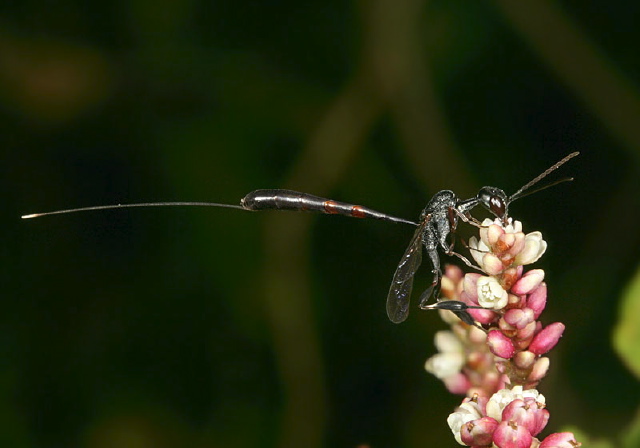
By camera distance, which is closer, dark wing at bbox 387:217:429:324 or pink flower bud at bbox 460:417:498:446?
pink flower bud at bbox 460:417:498:446

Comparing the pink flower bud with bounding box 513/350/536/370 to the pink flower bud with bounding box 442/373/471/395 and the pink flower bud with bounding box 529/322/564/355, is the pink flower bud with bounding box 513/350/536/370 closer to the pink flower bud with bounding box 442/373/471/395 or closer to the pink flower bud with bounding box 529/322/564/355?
the pink flower bud with bounding box 529/322/564/355

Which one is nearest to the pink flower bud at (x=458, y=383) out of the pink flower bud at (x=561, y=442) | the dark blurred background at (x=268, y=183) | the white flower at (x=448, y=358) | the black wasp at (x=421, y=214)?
the white flower at (x=448, y=358)

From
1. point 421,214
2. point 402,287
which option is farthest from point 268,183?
point 402,287

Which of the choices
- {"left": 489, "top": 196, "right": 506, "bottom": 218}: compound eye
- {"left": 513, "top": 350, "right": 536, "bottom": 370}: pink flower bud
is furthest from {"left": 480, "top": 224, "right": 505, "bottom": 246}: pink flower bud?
{"left": 513, "top": 350, "right": 536, "bottom": 370}: pink flower bud

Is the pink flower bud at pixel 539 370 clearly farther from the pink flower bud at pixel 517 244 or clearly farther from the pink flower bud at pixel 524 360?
the pink flower bud at pixel 517 244

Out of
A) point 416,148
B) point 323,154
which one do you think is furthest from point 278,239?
point 416,148

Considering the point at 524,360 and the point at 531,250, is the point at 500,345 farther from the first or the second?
the point at 531,250

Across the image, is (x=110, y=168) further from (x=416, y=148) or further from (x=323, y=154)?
(x=416, y=148)
